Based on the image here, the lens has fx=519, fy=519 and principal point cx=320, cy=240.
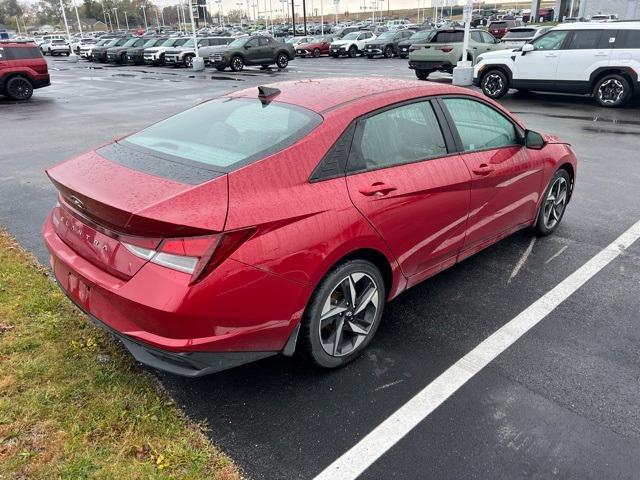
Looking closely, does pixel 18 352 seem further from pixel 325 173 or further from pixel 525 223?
pixel 525 223

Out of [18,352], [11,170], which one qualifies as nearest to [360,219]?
[18,352]

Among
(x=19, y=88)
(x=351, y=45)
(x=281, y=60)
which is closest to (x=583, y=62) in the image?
(x=19, y=88)

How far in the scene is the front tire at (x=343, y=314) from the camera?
2871 mm

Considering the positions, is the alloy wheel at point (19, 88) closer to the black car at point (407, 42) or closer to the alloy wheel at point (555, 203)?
the alloy wheel at point (555, 203)

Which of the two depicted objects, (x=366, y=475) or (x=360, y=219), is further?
(x=360, y=219)

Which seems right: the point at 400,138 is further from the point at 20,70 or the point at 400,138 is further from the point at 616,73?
the point at 20,70

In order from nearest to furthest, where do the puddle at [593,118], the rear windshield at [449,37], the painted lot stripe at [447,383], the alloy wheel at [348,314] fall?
the painted lot stripe at [447,383], the alloy wheel at [348,314], the puddle at [593,118], the rear windshield at [449,37]

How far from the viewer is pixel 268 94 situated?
3496 millimetres

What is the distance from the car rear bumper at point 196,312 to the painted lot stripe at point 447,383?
2.18ft

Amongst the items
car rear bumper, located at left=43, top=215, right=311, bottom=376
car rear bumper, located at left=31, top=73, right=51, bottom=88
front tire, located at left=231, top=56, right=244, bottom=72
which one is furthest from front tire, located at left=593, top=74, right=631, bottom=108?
front tire, located at left=231, top=56, right=244, bottom=72

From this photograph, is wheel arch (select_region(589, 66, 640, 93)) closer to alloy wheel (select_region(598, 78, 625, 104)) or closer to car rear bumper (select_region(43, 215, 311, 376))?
alloy wheel (select_region(598, 78, 625, 104))

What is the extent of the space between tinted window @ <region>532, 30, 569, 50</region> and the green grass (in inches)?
525

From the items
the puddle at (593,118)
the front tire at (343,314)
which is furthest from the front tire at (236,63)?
the front tire at (343,314)

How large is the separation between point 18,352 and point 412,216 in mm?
2608
